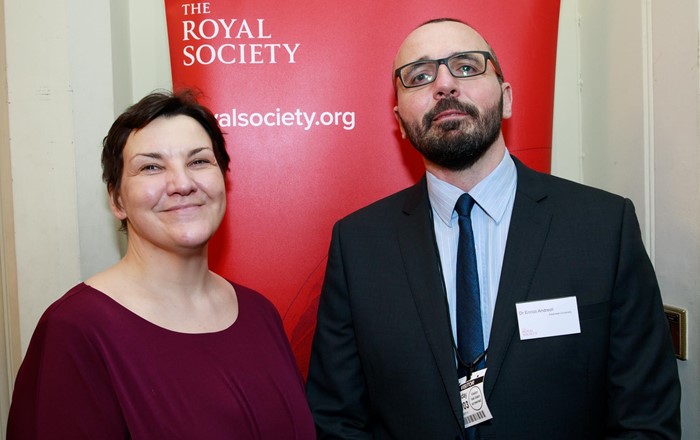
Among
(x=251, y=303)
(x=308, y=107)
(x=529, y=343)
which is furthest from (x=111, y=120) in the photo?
(x=529, y=343)

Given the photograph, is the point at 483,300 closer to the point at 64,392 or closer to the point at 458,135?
the point at 458,135

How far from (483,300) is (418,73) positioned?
72 cm

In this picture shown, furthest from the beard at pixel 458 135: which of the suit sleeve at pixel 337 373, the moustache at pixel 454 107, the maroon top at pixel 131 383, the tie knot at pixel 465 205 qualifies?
the maroon top at pixel 131 383

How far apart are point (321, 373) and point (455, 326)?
46 cm

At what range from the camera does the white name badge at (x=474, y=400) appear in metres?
1.52

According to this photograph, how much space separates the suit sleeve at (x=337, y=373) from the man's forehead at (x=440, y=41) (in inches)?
25.9

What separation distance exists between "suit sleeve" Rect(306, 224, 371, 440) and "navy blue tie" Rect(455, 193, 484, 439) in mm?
340

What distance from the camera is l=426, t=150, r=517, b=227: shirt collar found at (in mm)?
1715

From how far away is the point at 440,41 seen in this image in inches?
71.6

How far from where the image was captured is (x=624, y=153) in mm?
2084

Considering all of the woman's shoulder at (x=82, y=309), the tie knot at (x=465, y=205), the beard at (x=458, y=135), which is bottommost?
the woman's shoulder at (x=82, y=309)

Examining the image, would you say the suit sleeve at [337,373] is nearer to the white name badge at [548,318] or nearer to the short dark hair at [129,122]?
the white name badge at [548,318]

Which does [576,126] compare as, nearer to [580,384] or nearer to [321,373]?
[580,384]

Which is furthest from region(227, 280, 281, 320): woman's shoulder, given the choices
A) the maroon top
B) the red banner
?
the red banner
